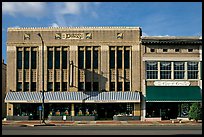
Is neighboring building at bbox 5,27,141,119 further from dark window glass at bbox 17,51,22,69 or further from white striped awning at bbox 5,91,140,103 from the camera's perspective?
dark window glass at bbox 17,51,22,69

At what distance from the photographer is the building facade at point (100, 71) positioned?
44.6 metres

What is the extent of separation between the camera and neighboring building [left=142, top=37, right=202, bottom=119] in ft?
146

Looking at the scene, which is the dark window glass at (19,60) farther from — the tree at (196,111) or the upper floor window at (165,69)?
the tree at (196,111)

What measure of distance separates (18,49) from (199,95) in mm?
24723

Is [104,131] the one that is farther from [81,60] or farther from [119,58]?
[81,60]

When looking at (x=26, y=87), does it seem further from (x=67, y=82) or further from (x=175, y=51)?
(x=175, y=51)

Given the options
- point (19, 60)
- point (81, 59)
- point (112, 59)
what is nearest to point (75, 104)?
point (81, 59)

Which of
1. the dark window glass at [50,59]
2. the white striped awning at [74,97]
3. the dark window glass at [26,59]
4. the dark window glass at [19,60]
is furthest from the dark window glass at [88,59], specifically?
the dark window glass at [19,60]

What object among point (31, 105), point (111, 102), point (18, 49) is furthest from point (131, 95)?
point (18, 49)

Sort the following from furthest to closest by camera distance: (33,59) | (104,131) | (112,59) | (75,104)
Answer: (33,59) → (112,59) → (75,104) → (104,131)

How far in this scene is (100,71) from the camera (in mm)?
45375

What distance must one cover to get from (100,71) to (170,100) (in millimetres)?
9815

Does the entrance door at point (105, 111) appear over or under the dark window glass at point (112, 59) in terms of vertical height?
under

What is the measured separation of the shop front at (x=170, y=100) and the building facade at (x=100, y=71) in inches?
5.0
